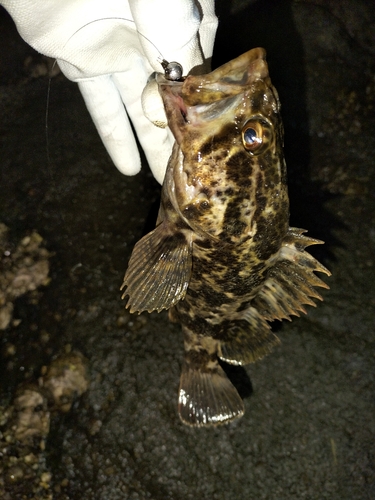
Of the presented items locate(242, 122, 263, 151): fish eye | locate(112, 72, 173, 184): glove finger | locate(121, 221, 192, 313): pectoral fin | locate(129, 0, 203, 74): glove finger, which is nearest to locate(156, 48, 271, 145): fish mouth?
locate(242, 122, 263, 151): fish eye

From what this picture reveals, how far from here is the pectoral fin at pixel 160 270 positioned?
234 cm

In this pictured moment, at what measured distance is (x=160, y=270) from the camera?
238 centimetres

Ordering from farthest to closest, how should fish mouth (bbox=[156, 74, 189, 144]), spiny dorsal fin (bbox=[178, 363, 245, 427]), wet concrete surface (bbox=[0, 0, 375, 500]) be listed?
wet concrete surface (bbox=[0, 0, 375, 500]) → spiny dorsal fin (bbox=[178, 363, 245, 427]) → fish mouth (bbox=[156, 74, 189, 144])

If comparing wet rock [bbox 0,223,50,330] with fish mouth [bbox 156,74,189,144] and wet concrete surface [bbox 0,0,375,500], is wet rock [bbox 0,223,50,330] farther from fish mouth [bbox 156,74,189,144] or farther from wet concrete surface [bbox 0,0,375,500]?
fish mouth [bbox 156,74,189,144]

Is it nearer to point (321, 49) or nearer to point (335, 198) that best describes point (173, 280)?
point (335, 198)

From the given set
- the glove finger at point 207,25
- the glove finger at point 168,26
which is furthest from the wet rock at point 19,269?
the glove finger at point 207,25

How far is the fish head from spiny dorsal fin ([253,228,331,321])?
0.31m

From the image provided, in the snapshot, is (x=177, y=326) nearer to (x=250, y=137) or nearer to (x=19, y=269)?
(x=19, y=269)

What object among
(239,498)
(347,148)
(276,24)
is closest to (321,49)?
(276,24)

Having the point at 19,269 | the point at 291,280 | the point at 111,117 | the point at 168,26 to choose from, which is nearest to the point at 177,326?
the point at 291,280

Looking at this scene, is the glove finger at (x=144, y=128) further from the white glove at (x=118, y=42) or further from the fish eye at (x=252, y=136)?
the fish eye at (x=252, y=136)

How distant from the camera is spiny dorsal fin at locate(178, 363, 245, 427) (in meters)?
3.08

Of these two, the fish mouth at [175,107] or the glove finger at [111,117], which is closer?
the fish mouth at [175,107]

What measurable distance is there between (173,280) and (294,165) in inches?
76.2
